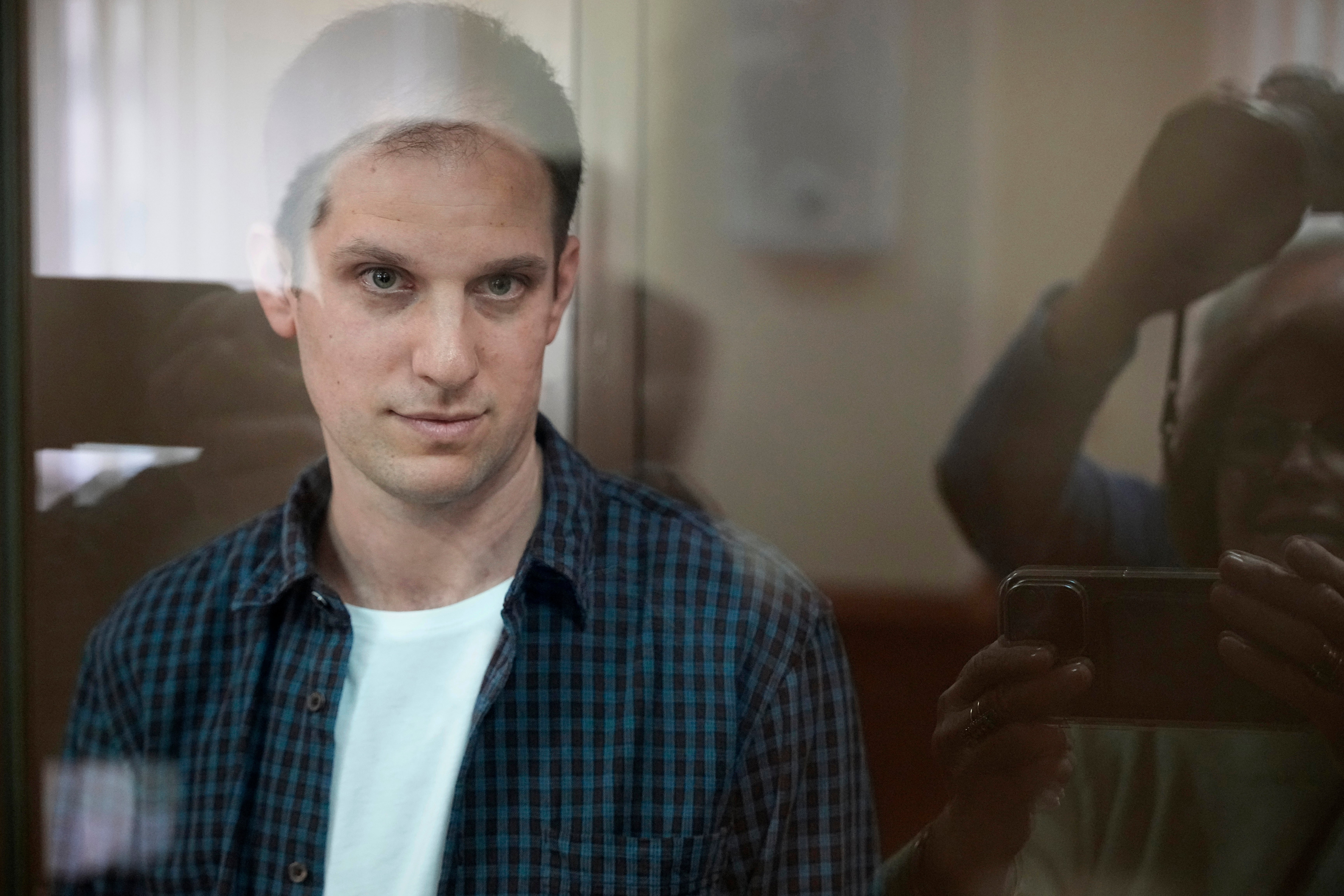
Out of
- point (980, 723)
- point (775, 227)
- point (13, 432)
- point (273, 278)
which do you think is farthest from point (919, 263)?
point (13, 432)

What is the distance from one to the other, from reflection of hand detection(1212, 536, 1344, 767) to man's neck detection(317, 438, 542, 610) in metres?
0.45

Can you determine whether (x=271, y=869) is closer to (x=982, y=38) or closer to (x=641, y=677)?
(x=641, y=677)

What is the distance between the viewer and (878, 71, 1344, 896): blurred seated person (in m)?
0.70

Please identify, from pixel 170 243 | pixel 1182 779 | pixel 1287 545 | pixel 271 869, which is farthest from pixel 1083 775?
pixel 170 243

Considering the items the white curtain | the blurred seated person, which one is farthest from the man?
the white curtain

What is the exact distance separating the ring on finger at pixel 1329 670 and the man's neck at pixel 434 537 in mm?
511

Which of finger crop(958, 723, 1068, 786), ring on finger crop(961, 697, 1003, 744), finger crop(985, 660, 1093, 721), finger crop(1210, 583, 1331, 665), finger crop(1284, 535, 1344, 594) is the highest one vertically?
finger crop(1284, 535, 1344, 594)

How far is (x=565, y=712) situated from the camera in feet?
2.36

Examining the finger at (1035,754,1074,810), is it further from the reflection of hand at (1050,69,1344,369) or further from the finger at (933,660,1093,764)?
the reflection of hand at (1050,69,1344,369)

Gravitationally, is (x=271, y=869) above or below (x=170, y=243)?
below

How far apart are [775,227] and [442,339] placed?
0.21 meters

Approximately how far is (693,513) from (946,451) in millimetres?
164

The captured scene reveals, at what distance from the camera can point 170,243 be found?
0.72 m

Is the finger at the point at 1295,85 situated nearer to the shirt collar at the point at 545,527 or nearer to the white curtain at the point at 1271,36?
the white curtain at the point at 1271,36
